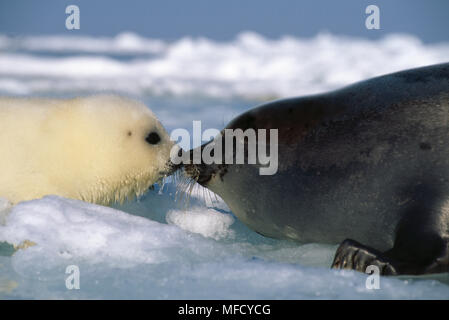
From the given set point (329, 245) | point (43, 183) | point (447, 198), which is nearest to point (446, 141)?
point (447, 198)

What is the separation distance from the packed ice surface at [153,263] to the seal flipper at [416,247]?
82 millimetres

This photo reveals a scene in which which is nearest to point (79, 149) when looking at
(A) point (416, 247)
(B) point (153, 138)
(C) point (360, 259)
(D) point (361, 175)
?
(B) point (153, 138)

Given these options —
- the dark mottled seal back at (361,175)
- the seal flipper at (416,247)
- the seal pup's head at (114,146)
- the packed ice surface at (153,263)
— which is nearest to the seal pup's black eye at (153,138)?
the seal pup's head at (114,146)

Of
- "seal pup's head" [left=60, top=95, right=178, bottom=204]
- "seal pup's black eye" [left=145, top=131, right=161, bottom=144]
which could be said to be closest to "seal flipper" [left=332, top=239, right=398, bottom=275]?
"seal pup's head" [left=60, top=95, right=178, bottom=204]

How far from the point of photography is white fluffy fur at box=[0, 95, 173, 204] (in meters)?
4.00

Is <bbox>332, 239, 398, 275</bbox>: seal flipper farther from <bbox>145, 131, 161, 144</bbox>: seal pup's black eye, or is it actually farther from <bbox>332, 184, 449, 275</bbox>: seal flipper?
<bbox>145, 131, 161, 144</bbox>: seal pup's black eye

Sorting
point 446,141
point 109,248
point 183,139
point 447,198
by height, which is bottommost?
point 109,248

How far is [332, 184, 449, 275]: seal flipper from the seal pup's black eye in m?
1.83

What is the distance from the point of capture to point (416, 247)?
115 inches

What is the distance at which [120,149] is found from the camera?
4.36m

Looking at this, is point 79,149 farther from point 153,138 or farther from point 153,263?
point 153,263

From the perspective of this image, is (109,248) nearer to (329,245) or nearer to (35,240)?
(35,240)

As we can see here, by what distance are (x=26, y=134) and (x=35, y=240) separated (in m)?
1.05
